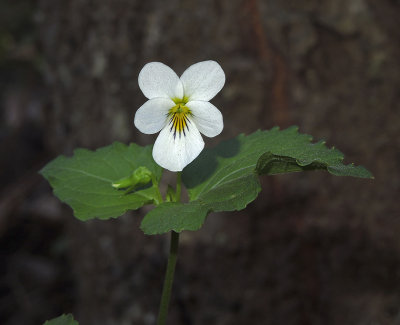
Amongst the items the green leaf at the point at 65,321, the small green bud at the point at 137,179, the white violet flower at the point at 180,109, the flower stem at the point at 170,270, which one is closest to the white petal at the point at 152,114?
the white violet flower at the point at 180,109

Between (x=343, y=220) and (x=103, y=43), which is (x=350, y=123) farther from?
(x=103, y=43)

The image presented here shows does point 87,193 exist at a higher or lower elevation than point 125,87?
lower

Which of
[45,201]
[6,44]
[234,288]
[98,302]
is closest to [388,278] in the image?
[234,288]

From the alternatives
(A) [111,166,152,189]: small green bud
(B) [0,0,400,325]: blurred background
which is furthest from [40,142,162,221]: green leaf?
(B) [0,0,400,325]: blurred background

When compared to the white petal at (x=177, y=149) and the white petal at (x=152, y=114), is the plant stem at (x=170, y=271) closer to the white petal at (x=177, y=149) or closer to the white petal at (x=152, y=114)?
the white petal at (x=177, y=149)

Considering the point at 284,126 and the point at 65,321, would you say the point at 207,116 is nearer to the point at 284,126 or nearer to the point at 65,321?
the point at 65,321

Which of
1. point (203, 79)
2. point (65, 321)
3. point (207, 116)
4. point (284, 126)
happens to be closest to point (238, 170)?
point (207, 116)
